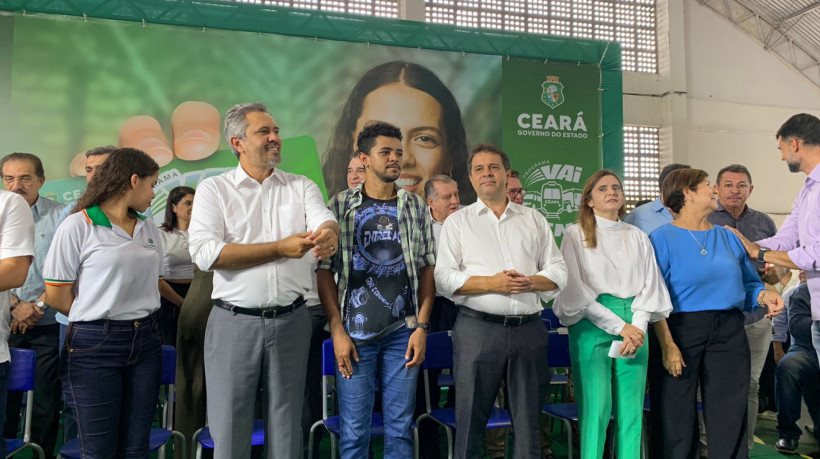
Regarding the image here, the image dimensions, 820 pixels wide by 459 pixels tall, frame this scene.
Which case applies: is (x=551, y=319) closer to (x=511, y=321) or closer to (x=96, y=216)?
(x=511, y=321)

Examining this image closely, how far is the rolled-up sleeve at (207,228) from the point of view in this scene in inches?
80.7

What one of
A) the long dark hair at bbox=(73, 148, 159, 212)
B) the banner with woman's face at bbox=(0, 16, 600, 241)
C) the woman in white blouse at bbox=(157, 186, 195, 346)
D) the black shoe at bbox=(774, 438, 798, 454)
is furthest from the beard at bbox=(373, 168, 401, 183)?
the banner with woman's face at bbox=(0, 16, 600, 241)

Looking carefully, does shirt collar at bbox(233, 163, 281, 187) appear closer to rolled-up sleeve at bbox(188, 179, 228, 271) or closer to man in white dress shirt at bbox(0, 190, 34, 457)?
rolled-up sleeve at bbox(188, 179, 228, 271)

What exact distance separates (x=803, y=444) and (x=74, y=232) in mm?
4862

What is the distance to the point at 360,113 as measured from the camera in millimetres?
6773

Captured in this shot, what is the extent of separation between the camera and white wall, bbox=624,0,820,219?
11.6 m

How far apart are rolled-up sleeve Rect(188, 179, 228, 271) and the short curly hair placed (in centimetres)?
225

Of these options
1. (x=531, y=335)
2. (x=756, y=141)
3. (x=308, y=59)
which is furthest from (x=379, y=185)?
(x=756, y=141)

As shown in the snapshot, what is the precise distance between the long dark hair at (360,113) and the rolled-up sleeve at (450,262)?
3910 mm

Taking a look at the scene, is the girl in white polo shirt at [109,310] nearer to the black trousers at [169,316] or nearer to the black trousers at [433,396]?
the black trousers at [433,396]

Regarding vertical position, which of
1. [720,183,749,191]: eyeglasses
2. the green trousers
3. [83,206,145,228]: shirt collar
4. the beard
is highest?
[720,183,749,191]: eyeglasses

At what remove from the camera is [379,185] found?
2590mm

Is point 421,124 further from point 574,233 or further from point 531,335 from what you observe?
point 531,335

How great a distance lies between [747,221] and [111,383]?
4028 millimetres
